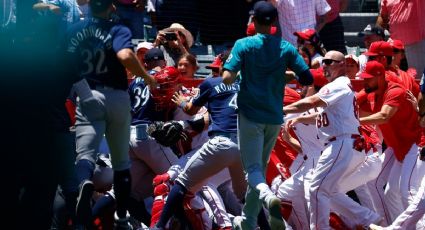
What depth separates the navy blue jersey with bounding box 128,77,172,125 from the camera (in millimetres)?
12234

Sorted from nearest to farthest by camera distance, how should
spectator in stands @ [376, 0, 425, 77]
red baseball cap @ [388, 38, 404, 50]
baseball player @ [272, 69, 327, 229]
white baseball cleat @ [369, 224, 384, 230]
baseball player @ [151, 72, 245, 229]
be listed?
baseball player @ [151, 72, 245, 229] < white baseball cleat @ [369, 224, 384, 230] < baseball player @ [272, 69, 327, 229] < red baseball cap @ [388, 38, 404, 50] < spectator in stands @ [376, 0, 425, 77]

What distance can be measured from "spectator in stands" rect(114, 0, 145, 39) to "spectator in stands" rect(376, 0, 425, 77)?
295 cm

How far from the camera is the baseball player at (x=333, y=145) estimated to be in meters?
12.0

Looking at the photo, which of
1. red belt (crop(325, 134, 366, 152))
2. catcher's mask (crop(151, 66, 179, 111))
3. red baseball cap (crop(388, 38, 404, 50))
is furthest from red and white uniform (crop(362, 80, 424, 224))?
catcher's mask (crop(151, 66, 179, 111))

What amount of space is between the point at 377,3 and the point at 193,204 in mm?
6231

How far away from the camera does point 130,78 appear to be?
13281 mm

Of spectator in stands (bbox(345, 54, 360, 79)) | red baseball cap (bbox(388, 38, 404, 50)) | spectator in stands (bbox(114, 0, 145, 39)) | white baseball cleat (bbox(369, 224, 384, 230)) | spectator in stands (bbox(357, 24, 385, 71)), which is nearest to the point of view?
white baseball cleat (bbox(369, 224, 384, 230))

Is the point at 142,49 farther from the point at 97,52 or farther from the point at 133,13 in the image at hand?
the point at 97,52

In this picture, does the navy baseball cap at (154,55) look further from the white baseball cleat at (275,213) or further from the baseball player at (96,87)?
the white baseball cleat at (275,213)

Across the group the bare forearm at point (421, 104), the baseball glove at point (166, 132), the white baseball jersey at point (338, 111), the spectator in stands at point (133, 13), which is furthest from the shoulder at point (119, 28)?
the spectator in stands at point (133, 13)

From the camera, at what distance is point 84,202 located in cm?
1040

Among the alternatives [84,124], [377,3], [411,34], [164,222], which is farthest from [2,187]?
[377,3]

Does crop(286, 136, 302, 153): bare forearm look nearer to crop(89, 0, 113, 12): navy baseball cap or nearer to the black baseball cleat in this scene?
the black baseball cleat

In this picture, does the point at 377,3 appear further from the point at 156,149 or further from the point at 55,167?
the point at 55,167
